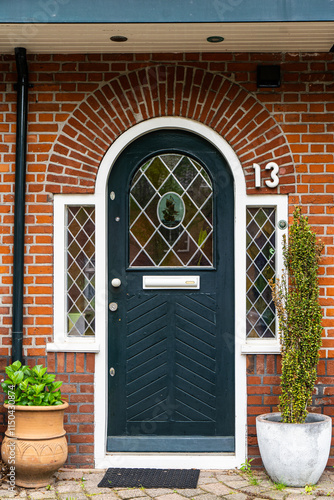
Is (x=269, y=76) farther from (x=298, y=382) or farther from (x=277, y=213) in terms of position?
(x=298, y=382)

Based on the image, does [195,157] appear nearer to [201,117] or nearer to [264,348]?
[201,117]

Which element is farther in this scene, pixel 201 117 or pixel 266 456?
pixel 201 117

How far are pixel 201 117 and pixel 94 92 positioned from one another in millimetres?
897

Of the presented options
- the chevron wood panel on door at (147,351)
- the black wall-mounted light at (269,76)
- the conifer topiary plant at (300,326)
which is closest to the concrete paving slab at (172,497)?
the chevron wood panel on door at (147,351)

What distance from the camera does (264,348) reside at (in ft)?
16.1

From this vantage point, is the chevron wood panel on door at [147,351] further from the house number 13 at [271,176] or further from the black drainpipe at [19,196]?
the house number 13 at [271,176]

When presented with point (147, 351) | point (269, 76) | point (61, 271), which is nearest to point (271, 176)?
point (269, 76)

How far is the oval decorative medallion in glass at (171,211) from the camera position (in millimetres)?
5078

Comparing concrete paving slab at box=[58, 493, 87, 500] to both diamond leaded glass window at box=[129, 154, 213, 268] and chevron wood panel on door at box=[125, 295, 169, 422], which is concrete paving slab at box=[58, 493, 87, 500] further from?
diamond leaded glass window at box=[129, 154, 213, 268]

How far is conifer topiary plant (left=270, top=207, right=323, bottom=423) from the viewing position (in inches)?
179

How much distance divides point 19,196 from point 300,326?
242cm

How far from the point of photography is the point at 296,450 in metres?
4.41

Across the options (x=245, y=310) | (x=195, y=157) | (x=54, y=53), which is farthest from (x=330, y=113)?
(x=54, y=53)

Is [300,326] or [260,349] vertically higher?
[300,326]
